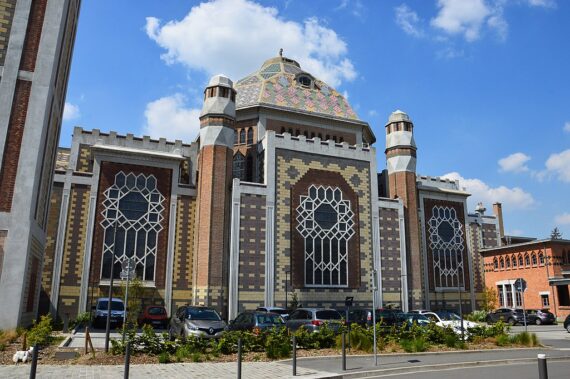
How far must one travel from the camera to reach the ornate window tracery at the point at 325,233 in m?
36.6

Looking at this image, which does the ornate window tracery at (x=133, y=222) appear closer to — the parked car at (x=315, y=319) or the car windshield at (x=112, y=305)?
the car windshield at (x=112, y=305)

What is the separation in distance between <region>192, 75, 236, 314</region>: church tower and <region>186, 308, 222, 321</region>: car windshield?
1216cm

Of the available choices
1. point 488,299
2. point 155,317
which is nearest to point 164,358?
point 155,317

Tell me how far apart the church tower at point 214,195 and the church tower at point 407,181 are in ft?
53.3

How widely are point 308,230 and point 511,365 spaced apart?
23.1 metres

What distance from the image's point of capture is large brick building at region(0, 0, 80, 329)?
19.6 m

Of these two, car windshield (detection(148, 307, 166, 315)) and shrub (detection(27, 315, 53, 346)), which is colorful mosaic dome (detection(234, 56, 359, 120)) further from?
shrub (detection(27, 315, 53, 346))

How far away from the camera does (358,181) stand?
40.1 metres

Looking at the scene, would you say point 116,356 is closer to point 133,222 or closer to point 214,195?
point 214,195

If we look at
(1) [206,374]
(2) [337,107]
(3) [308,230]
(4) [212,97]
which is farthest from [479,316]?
(1) [206,374]

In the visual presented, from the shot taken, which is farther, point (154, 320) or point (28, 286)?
point (154, 320)

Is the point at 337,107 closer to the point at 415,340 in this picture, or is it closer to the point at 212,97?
the point at 212,97

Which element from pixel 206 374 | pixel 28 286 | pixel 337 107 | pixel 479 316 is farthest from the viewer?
pixel 337 107

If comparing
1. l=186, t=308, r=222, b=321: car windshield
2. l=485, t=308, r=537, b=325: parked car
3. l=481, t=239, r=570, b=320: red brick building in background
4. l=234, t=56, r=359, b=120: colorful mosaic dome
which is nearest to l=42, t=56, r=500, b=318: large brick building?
l=234, t=56, r=359, b=120: colorful mosaic dome
